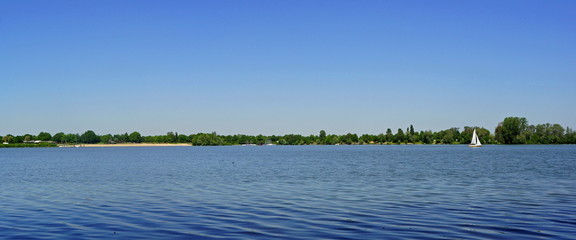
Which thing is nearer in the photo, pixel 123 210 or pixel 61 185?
pixel 123 210

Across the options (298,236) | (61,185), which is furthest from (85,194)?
(298,236)

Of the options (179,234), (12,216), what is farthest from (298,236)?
(12,216)

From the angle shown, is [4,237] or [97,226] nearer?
[4,237]

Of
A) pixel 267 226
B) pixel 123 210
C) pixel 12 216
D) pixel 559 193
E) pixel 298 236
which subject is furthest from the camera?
pixel 559 193

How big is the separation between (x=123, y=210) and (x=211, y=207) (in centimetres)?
450

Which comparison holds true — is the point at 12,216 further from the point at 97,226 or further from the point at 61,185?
the point at 61,185

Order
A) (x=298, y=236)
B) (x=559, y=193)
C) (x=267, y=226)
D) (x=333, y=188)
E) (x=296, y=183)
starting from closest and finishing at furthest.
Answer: (x=298, y=236) → (x=267, y=226) → (x=559, y=193) → (x=333, y=188) → (x=296, y=183)

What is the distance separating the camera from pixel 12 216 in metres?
25.6

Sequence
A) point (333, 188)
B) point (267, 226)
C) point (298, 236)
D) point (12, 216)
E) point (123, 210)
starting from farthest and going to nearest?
point (333, 188), point (123, 210), point (12, 216), point (267, 226), point (298, 236)

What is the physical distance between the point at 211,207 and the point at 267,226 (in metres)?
7.06

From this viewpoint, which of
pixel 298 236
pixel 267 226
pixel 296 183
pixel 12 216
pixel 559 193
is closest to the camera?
pixel 298 236

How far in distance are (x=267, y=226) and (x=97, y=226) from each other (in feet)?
23.5

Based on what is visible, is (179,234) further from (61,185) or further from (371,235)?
(61,185)

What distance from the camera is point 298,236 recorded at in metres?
19.8
